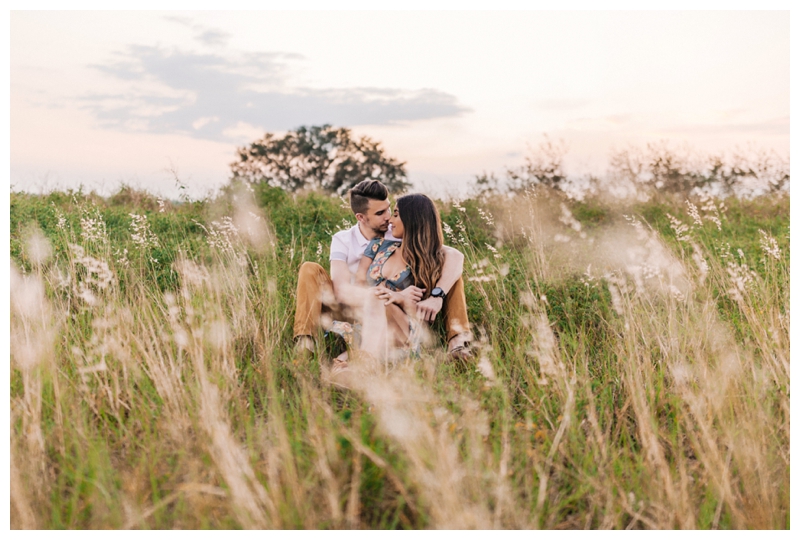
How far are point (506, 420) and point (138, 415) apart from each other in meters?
1.73

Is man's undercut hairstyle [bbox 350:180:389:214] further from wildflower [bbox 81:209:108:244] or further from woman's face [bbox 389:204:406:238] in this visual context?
wildflower [bbox 81:209:108:244]

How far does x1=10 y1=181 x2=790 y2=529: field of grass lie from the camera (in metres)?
2.06

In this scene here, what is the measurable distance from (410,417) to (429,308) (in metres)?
1.33

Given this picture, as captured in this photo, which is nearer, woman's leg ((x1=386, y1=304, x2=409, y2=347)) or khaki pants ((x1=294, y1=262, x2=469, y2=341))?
woman's leg ((x1=386, y1=304, x2=409, y2=347))

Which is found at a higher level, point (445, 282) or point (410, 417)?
point (445, 282)

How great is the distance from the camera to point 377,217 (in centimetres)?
396

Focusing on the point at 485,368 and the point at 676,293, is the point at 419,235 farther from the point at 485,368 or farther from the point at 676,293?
the point at 676,293

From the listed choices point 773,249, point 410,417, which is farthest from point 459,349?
point 773,249

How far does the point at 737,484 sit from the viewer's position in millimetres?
2359

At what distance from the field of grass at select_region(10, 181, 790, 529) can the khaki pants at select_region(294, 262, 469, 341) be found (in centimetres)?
20

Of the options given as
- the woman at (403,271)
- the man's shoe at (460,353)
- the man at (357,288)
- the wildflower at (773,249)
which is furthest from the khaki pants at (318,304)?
the wildflower at (773,249)

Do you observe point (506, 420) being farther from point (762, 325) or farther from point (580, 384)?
point (762, 325)

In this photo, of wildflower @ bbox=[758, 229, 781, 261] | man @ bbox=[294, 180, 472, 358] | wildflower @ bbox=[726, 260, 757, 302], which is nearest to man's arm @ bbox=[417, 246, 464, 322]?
man @ bbox=[294, 180, 472, 358]

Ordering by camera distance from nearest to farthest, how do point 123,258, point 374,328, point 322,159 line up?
point 374,328 < point 123,258 < point 322,159
